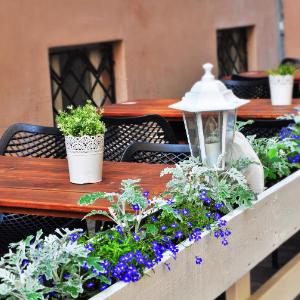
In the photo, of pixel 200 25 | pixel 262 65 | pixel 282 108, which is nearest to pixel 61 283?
pixel 282 108

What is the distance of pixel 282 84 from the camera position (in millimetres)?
5750

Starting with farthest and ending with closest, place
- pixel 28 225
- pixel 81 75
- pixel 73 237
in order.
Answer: pixel 81 75
pixel 28 225
pixel 73 237

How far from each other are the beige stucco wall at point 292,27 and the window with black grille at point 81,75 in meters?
3.46

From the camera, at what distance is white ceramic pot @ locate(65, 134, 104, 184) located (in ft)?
11.0

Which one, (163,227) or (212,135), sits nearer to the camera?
(163,227)

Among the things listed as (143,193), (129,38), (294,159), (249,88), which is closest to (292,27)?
(129,38)

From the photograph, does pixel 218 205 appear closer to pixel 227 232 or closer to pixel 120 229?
pixel 227 232

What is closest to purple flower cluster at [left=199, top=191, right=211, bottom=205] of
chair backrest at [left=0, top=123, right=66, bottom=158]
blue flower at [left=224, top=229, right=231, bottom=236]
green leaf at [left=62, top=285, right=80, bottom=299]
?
blue flower at [left=224, top=229, right=231, bottom=236]

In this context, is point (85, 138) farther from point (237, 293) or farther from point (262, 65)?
point (262, 65)

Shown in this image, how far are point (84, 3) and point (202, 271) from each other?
475 centimetres

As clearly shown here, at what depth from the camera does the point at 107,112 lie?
A: 19.1ft

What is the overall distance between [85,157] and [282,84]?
266 centimetres

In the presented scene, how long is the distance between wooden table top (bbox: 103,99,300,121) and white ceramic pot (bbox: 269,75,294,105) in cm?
6

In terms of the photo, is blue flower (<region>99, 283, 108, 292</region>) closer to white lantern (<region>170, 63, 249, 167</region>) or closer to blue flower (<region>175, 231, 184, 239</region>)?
blue flower (<region>175, 231, 184, 239</region>)
